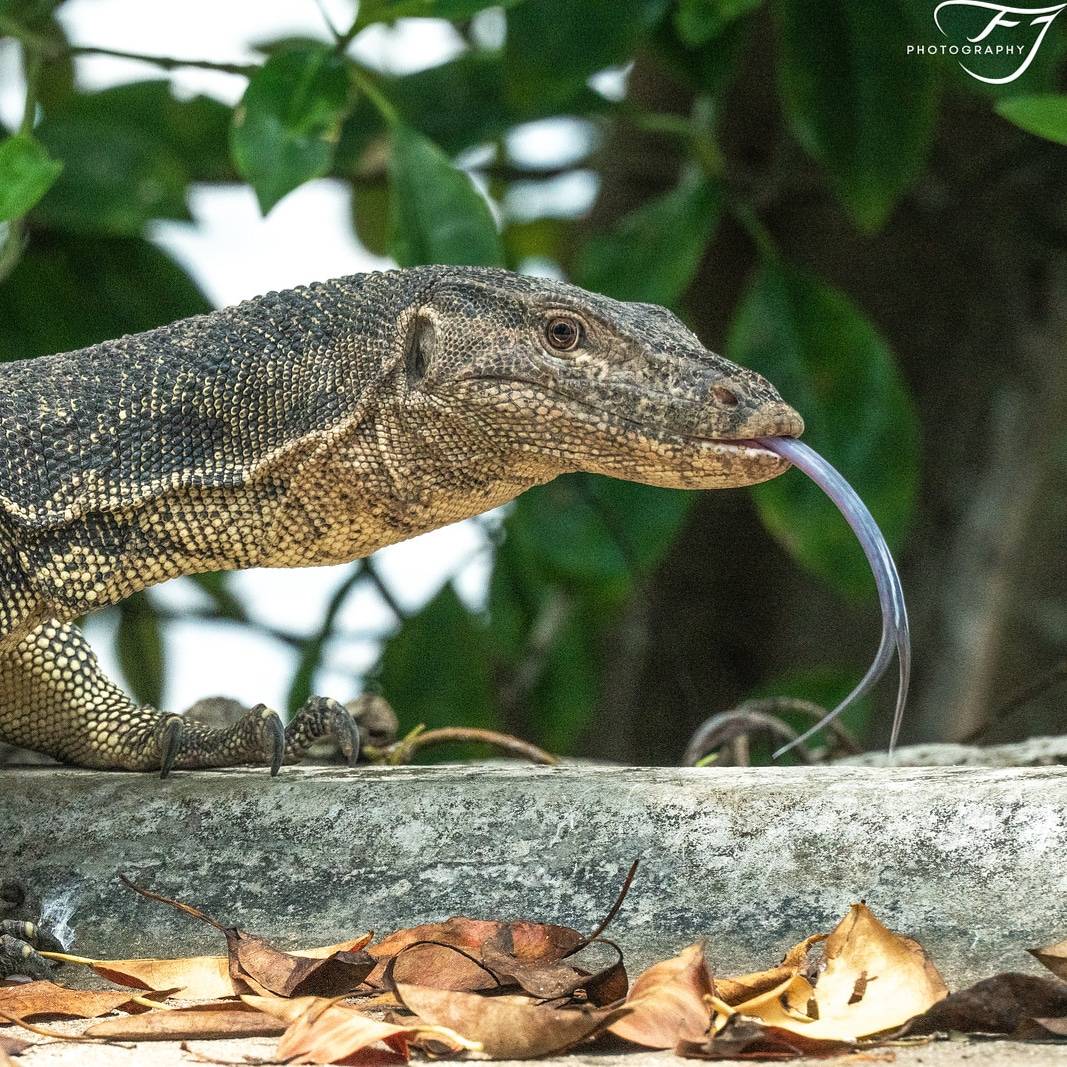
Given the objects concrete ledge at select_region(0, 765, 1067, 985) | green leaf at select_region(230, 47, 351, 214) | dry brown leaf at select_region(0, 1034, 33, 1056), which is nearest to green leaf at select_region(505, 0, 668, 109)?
green leaf at select_region(230, 47, 351, 214)

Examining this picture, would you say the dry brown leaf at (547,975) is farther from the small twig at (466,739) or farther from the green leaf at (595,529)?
the green leaf at (595,529)

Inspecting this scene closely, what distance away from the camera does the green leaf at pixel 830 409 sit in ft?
19.5

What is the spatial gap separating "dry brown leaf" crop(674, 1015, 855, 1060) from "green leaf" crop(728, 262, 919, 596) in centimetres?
366

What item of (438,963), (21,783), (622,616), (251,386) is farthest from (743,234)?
(438,963)

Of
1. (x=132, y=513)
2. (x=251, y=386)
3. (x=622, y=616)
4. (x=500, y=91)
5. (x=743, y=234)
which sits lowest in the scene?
(x=622, y=616)

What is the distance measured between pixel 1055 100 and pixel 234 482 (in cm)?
245

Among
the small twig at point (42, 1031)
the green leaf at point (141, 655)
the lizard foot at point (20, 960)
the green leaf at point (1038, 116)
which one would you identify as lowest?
the green leaf at point (141, 655)

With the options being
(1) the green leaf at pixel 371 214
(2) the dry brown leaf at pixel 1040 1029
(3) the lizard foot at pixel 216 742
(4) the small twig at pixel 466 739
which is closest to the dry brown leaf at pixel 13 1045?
(3) the lizard foot at pixel 216 742

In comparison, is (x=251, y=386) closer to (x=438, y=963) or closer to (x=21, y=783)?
(x=21, y=783)

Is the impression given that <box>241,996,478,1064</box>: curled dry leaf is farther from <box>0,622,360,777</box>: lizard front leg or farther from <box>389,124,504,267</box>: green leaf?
<box>389,124,504,267</box>: green leaf

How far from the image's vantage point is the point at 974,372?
7.25 m

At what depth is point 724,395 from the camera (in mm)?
3432

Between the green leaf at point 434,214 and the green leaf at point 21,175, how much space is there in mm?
1141

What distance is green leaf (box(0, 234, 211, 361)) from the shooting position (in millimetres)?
5723
